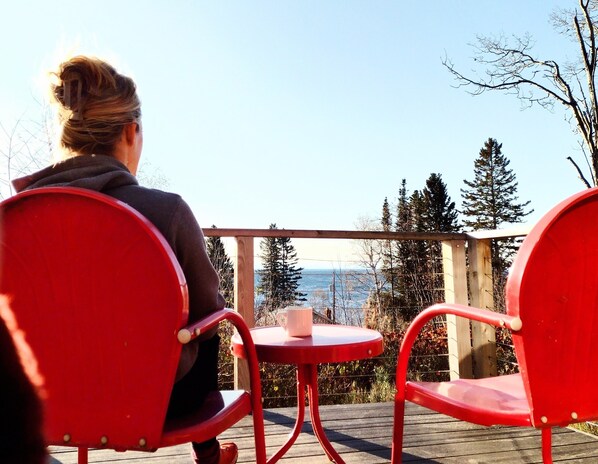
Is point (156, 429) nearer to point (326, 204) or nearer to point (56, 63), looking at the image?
point (56, 63)

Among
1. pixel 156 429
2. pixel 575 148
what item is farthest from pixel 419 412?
pixel 575 148

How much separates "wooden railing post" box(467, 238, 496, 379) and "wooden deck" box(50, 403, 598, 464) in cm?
55

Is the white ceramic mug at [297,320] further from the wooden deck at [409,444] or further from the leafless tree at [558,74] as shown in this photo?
the leafless tree at [558,74]

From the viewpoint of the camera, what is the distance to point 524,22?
33.3ft

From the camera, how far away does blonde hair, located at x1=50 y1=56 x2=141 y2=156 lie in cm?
121

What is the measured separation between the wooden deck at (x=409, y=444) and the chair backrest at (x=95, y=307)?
113 centimetres

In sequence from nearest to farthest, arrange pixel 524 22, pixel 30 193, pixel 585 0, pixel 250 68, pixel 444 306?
pixel 30 193 → pixel 444 306 → pixel 585 0 → pixel 524 22 → pixel 250 68

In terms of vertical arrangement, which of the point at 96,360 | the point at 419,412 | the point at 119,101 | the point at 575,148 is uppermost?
the point at 575,148

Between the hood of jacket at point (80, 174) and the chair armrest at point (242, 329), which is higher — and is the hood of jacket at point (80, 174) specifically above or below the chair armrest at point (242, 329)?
above

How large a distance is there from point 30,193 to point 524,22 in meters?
11.6

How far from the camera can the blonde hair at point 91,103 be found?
121 centimetres

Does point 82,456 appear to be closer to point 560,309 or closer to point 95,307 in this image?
point 95,307

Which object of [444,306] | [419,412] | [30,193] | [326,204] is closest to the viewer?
[30,193]

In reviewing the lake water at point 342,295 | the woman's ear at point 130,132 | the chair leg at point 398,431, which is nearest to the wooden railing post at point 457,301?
the lake water at point 342,295
